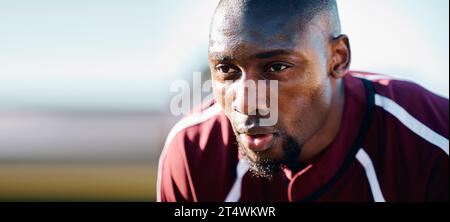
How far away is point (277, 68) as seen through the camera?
5.82 ft

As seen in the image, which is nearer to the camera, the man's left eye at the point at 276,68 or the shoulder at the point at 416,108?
the man's left eye at the point at 276,68

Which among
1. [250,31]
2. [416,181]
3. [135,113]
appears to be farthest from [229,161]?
[135,113]

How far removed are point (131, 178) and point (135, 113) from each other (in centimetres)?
76

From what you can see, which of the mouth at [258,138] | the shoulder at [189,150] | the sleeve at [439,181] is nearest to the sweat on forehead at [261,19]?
the mouth at [258,138]

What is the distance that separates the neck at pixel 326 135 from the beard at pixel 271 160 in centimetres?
6

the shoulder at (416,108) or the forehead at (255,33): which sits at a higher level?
the forehead at (255,33)

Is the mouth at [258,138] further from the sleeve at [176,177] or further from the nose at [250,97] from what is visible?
the sleeve at [176,177]

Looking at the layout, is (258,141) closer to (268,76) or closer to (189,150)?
(268,76)

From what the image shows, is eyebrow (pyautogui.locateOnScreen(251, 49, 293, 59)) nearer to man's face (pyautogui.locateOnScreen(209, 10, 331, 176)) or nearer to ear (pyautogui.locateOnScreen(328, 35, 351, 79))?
man's face (pyautogui.locateOnScreen(209, 10, 331, 176))

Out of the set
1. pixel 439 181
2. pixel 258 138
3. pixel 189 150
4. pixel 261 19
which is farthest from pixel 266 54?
pixel 439 181

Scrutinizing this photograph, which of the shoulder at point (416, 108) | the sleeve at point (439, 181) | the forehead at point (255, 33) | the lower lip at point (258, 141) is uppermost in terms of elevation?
the forehead at point (255, 33)

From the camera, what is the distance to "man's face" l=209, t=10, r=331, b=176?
67.8 inches

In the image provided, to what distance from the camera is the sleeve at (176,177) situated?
2.00 meters

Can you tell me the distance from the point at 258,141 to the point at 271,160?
10 cm
